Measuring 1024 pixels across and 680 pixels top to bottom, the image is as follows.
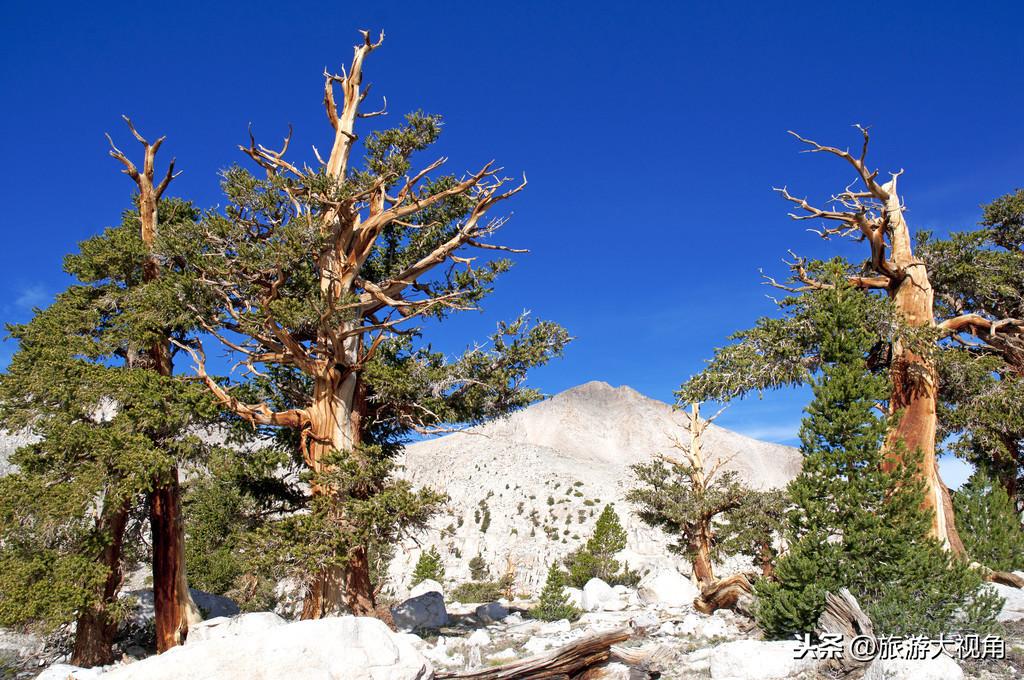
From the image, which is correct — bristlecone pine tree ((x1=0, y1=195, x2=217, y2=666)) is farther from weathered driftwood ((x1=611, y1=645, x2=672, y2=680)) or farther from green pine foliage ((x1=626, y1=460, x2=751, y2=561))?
green pine foliage ((x1=626, y1=460, x2=751, y2=561))

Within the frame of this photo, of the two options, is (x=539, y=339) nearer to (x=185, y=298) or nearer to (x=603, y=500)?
(x=185, y=298)

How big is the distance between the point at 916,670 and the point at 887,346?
7.78 metres

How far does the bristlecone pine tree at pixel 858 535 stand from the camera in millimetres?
7133

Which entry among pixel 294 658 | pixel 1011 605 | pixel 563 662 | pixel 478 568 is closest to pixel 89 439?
pixel 294 658

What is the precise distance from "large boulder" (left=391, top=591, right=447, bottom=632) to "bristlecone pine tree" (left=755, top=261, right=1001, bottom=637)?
29.3 ft

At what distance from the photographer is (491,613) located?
54.4 ft

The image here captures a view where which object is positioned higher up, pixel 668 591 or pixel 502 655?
pixel 502 655

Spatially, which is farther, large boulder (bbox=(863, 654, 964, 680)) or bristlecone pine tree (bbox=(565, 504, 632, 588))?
bristlecone pine tree (bbox=(565, 504, 632, 588))

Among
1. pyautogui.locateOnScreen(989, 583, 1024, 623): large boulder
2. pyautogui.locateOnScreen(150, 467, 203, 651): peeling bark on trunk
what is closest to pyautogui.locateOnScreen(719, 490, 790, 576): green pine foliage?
pyautogui.locateOnScreen(989, 583, 1024, 623): large boulder

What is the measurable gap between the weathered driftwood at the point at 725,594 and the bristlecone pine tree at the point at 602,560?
12.5 meters

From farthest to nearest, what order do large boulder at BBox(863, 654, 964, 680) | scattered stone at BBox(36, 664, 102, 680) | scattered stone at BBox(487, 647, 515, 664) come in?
scattered stone at BBox(487, 647, 515, 664) → scattered stone at BBox(36, 664, 102, 680) → large boulder at BBox(863, 654, 964, 680)

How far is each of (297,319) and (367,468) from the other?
2.88m

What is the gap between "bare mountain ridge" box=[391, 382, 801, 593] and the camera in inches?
1513

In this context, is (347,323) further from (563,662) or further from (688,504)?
(688,504)
